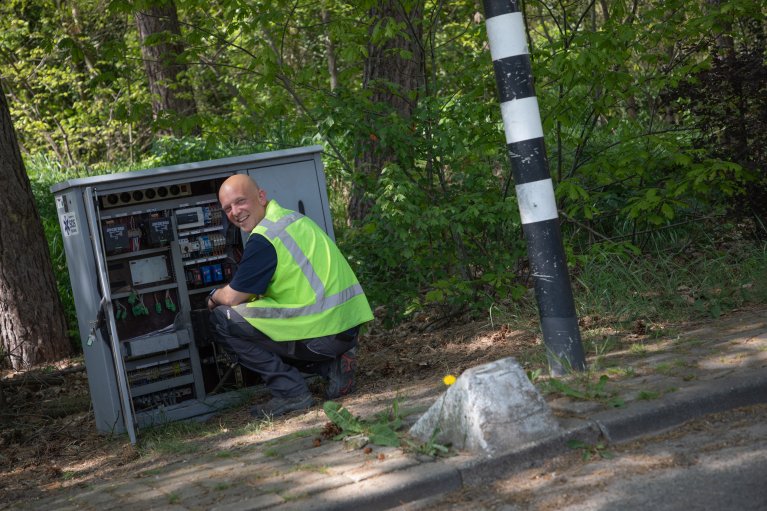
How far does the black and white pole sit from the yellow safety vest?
1.55m

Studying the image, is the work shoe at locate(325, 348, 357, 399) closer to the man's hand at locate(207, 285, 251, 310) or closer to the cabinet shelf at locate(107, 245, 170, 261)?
the man's hand at locate(207, 285, 251, 310)

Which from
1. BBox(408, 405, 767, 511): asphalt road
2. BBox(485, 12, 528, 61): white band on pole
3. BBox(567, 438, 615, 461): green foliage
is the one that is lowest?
BBox(408, 405, 767, 511): asphalt road

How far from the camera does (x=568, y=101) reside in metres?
7.88

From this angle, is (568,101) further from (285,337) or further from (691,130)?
(285,337)

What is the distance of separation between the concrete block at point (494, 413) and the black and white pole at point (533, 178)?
3.46ft

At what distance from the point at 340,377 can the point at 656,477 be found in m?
3.06

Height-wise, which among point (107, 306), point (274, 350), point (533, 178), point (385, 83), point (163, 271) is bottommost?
point (274, 350)

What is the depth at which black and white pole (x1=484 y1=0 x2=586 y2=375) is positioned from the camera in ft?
18.4

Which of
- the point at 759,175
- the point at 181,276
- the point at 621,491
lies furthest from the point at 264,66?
the point at 621,491

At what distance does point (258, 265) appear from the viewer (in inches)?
256

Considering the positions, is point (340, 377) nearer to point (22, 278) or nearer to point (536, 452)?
point (536, 452)

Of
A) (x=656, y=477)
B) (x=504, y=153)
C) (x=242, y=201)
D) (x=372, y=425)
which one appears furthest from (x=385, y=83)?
(x=656, y=477)

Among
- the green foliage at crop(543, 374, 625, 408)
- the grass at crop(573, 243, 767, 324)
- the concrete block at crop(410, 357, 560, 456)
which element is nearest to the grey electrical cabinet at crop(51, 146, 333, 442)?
the grass at crop(573, 243, 767, 324)

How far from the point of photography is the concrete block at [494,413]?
4531 millimetres
